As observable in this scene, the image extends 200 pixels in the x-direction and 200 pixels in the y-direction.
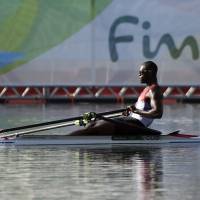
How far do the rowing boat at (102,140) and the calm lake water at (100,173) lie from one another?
28 cm

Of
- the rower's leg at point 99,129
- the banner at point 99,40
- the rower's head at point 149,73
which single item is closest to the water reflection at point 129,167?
the rower's leg at point 99,129

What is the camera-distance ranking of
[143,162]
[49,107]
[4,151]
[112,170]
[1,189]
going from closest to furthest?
1. [1,189]
2. [112,170]
3. [143,162]
4. [4,151]
5. [49,107]

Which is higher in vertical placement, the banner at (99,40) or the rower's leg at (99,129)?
the banner at (99,40)

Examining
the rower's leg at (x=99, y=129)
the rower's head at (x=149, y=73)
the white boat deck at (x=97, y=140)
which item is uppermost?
the rower's head at (x=149, y=73)

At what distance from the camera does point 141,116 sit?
19406mm

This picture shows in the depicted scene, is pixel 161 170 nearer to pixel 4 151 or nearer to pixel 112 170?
pixel 112 170

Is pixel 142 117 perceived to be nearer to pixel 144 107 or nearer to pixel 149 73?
pixel 144 107

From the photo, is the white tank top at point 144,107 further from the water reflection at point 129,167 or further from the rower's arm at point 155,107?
the water reflection at point 129,167

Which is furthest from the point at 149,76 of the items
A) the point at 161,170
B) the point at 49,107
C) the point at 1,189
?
the point at 49,107

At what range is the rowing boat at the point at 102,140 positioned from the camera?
762 inches

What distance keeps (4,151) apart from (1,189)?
221 inches

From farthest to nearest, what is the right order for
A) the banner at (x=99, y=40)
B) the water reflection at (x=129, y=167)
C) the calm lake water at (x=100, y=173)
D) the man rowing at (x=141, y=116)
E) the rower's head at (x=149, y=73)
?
the banner at (x=99, y=40)
the rower's head at (x=149, y=73)
the man rowing at (x=141, y=116)
the water reflection at (x=129, y=167)
the calm lake water at (x=100, y=173)

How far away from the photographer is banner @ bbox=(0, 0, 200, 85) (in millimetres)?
36094

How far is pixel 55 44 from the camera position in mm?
36781
